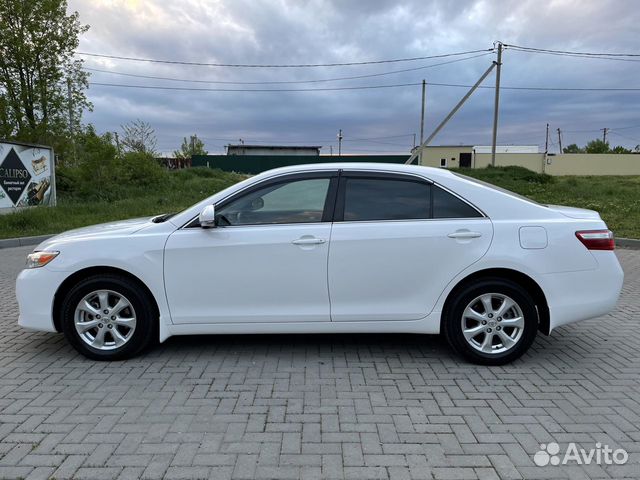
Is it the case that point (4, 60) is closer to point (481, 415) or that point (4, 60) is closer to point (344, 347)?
point (344, 347)

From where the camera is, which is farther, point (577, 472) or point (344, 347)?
point (344, 347)

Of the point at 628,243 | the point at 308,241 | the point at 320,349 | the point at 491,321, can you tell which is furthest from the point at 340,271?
the point at 628,243

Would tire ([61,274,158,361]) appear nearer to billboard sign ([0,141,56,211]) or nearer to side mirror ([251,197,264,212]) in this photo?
side mirror ([251,197,264,212])

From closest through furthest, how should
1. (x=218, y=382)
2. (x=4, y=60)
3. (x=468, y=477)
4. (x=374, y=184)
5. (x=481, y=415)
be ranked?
(x=468, y=477) < (x=481, y=415) < (x=218, y=382) < (x=374, y=184) < (x=4, y=60)

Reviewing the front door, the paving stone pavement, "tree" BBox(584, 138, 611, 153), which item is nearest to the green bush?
the paving stone pavement

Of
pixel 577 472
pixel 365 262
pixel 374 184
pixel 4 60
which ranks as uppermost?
pixel 4 60

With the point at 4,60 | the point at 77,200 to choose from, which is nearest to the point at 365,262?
the point at 77,200

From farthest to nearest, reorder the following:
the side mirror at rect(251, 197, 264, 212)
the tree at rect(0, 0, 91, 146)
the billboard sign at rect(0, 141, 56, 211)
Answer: the tree at rect(0, 0, 91, 146), the billboard sign at rect(0, 141, 56, 211), the side mirror at rect(251, 197, 264, 212)

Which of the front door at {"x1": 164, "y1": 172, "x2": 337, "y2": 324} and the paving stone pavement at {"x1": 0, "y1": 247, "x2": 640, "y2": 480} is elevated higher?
the front door at {"x1": 164, "y1": 172, "x2": 337, "y2": 324}

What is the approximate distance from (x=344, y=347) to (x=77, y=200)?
15860 millimetres

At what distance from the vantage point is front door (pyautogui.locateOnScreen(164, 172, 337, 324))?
3.80 metres

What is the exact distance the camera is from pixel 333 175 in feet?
13.3

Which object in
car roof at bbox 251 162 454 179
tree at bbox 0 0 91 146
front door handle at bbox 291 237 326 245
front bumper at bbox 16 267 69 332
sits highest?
tree at bbox 0 0 91 146

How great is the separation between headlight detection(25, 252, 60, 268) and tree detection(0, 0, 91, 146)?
51.3 ft
